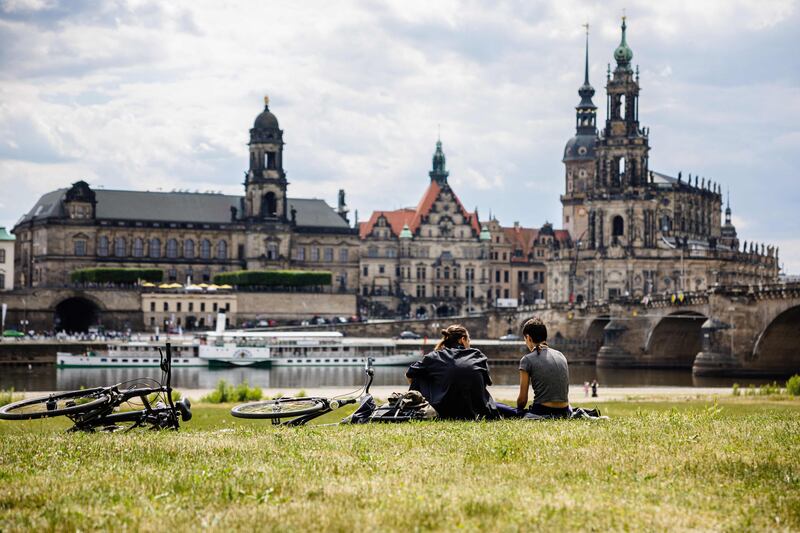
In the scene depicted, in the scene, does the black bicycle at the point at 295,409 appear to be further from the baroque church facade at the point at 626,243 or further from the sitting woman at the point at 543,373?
the baroque church facade at the point at 626,243

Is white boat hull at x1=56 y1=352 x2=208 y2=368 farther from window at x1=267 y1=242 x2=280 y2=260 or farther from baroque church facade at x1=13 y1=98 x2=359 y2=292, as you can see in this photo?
window at x1=267 y1=242 x2=280 y2=260

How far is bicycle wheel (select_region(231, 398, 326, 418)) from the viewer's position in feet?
51.0

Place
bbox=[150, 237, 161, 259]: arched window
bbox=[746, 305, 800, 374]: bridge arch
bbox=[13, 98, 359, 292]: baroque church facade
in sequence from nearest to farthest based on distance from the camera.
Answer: bbox=[746, 305, 800, 374]: bridge arch → bbox=[13, 98, 359, 292]: baroque church facade → bbox=[150, 237, 161, 259]: arched window

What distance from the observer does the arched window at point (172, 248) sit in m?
122

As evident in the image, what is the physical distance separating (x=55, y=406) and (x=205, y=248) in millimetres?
109424

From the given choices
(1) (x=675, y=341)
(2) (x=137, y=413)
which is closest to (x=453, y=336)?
(2) (x=137, y=413)

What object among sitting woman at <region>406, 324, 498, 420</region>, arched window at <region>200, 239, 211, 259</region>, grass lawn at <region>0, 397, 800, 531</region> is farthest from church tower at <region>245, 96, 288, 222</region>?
grass lawn at <region>0, 397, 800, 531</region>

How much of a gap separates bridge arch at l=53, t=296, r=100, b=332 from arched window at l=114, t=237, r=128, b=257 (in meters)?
10.1

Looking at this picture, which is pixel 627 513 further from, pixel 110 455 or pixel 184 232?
pixel 184 232

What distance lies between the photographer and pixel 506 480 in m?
10.8

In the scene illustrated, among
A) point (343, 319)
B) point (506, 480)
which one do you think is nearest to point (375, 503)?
point (506, 480)

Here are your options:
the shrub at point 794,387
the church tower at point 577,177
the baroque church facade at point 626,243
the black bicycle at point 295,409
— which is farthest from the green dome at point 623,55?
the black bicycle at point 295,409

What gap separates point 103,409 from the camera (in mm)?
15164

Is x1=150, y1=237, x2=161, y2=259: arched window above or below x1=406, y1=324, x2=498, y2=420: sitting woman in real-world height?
above
